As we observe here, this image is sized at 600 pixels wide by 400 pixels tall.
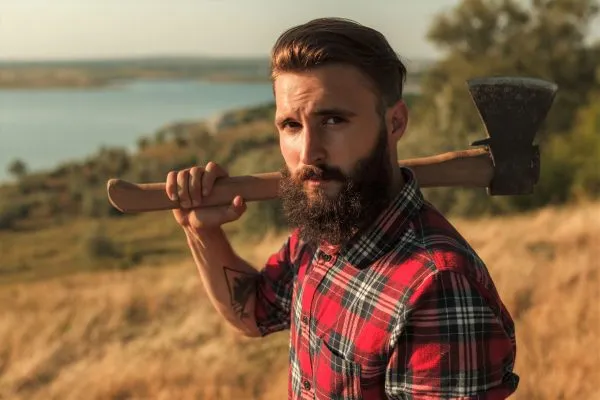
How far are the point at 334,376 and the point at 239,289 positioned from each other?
0.64 m

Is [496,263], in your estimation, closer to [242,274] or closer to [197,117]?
[242,274]

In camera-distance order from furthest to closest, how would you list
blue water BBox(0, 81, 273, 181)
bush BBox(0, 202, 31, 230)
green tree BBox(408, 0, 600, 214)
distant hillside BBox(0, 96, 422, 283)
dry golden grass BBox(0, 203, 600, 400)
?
blue water BBox(0, 81, 273, 181) < bush BBox(0, 202, 31, 230) < distant hillside BBox(0, 96, 422, 283) < green tree BBox(408, 0, 600, 214) < dry golden grass BBox(0, 203, 600, 400)

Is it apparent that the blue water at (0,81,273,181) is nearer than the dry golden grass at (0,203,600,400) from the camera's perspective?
No

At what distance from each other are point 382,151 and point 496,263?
450 centimetres

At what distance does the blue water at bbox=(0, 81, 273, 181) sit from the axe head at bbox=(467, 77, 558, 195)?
210 feet

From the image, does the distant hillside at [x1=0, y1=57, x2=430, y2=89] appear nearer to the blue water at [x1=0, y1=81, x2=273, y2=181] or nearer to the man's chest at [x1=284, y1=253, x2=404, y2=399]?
Answer: the blue water at [x1=0, y1=81, x2=273, y2=181]

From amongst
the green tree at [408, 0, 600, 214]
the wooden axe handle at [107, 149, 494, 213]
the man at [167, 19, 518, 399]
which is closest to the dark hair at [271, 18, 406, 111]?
the man at [167, 19, 518, 399]

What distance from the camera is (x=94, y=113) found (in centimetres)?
8531

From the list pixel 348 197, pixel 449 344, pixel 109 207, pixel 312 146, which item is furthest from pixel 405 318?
pixel 109 207

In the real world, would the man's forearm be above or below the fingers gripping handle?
below

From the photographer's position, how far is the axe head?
186 centimetres

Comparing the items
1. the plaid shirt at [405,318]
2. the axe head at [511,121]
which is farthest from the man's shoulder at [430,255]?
the axe head at [511,121]

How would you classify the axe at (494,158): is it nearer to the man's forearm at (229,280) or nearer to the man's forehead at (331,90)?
the man's forearm at (229,280)

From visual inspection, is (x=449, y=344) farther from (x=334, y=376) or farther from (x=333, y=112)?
(x=333, y=112)
